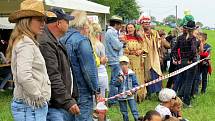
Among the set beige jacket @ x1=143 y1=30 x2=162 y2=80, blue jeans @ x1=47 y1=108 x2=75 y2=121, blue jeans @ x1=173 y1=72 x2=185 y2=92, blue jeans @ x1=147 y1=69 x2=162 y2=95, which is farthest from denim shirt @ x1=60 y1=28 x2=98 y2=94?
blue jeans @ x1=147 y1=69 x2=162 y2=95

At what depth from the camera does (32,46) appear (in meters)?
3.56

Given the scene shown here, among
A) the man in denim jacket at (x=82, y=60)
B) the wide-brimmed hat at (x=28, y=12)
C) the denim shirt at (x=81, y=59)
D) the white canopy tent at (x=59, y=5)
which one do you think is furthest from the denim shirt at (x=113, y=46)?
the wide-brimmed hat at (x=28, y=12)

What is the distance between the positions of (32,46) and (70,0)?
28.8ft

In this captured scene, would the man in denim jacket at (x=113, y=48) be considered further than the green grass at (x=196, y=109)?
Yes

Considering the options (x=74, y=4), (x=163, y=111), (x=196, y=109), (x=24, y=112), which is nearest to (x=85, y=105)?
(x=24, y=112)

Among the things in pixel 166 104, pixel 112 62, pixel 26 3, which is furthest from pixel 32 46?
pixel 112 62

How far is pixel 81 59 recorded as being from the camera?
4.66 meters

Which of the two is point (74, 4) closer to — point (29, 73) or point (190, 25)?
point (190, 25)

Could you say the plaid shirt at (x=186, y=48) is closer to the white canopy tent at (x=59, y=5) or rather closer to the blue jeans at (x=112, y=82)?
the blue jeans at (x=112, y=82)

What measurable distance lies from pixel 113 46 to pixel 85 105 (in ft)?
12.8

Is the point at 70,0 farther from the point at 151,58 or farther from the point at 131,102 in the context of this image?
the point at 131,102

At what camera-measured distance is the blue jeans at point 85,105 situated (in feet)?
15.8

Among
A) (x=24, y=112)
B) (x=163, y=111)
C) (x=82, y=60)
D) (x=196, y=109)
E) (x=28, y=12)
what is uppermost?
(x=28, y=12)

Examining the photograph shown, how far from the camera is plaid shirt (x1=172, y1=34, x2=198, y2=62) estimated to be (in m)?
8.53
